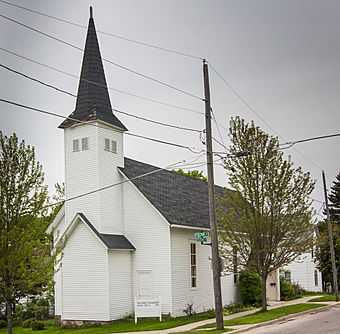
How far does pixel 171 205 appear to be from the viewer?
31656mm

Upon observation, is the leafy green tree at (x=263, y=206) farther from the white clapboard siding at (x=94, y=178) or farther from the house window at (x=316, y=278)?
the house window at (x=316, y=278)

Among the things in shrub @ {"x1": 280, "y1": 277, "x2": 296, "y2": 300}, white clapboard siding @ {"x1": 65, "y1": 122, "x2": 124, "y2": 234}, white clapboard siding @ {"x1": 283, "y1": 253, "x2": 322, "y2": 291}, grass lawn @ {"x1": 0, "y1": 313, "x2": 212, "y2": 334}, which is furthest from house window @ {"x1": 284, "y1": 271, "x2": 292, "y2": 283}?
white clapboard siding @ {"x1": 65, "y1": 122, "x2": 124, "y2": 234}

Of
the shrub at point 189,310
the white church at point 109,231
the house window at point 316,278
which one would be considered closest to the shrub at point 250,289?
the white church at point 109,231

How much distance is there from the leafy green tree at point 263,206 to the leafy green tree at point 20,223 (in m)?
11.2

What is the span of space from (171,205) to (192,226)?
166 cm

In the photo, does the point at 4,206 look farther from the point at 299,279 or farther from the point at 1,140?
the point at 299,279

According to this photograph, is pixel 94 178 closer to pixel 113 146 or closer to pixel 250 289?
pixel 113 146

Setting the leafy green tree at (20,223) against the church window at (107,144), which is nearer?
the leafy green tree at (20,223)

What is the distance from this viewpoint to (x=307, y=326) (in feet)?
74.3

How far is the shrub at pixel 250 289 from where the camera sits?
117 feet

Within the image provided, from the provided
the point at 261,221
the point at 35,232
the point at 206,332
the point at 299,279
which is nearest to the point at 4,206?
the point at 35,232

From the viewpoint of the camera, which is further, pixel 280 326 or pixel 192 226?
pixel 192 226

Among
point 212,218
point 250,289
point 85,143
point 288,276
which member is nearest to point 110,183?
point 85,143

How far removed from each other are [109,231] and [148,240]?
75.8 inches
